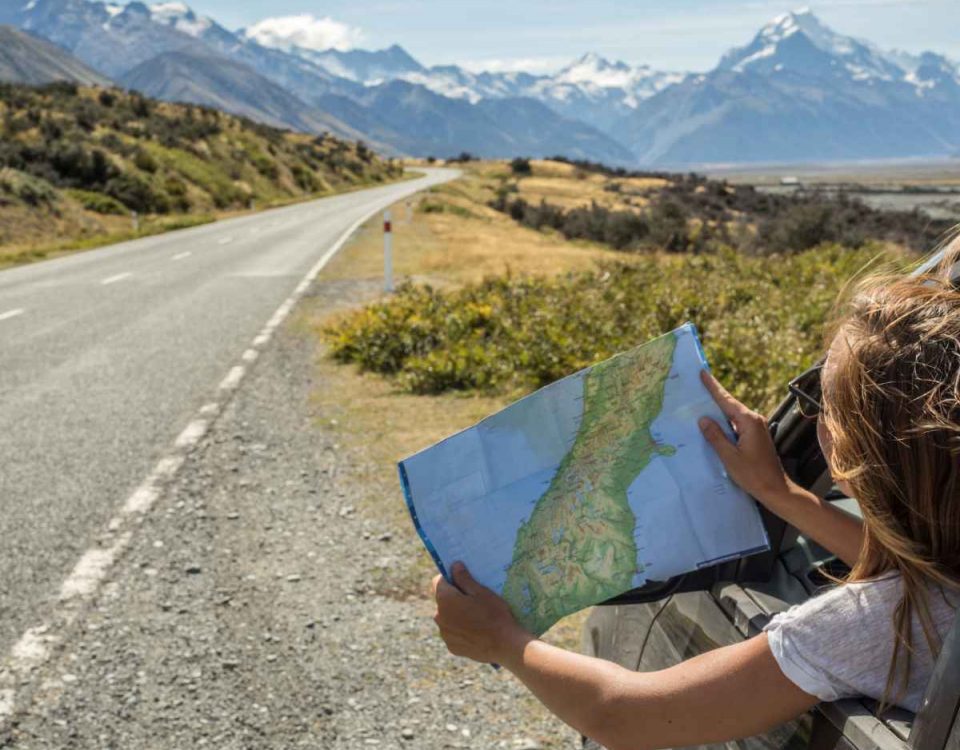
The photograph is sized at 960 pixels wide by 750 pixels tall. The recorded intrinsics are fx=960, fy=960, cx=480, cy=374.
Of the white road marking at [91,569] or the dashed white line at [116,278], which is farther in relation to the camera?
the dashed white line at [116,278]

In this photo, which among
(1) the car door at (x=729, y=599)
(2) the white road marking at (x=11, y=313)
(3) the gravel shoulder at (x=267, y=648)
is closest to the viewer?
(1) the car door at (x=729, y=599)

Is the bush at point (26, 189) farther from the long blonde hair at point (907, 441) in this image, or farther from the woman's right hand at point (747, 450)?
the long blonde hair at point (907, 441)

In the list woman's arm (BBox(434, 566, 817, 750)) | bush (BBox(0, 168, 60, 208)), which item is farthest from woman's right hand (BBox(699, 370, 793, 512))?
bush (BBox(0, 168, 60, 208))

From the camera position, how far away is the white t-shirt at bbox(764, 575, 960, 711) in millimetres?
1339

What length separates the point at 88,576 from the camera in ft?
14.9

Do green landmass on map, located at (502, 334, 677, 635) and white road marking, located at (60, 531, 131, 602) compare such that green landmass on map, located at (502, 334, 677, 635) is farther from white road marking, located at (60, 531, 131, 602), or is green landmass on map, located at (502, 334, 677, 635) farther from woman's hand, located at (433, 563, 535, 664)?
white road marking, located at (60, 531, 131, 602)

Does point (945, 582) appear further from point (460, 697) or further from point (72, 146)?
point (72, 146)

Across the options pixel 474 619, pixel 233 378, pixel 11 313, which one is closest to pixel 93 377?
pixel 233 378

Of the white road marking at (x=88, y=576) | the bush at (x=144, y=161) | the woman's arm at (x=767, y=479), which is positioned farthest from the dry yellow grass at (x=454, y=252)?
the bush at (x=144, y=161)

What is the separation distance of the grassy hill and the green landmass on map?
2308 cm

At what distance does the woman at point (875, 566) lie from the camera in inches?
51.4

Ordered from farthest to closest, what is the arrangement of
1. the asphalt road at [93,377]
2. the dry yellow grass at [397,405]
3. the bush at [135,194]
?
the bush at [135,194] → the asphalt road at [93,377] → the dry yellow grass at [397,405]

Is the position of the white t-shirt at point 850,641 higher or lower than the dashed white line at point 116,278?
higher

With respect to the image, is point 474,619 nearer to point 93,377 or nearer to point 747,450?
point 747,450
